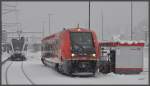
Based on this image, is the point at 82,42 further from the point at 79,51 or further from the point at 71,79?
the point at 71,79

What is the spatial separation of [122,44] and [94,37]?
7.74ft

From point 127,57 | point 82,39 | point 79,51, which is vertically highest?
point 82,39

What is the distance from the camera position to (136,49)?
31922mm

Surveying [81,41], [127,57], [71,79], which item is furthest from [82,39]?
[71,79]

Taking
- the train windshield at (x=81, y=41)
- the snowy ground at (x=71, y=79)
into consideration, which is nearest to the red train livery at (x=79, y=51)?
the train windshield at (x=81, y=41)

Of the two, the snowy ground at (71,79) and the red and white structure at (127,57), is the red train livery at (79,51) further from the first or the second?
the red and white structure at (127,57)

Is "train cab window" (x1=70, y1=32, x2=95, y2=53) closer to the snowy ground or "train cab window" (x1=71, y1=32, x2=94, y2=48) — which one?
"train cab window" (x1=71, y1=32, x2=94, y2=48)

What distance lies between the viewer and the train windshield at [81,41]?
2991cm

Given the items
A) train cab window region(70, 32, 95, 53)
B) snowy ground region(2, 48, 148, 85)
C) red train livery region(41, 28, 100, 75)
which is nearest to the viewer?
snowy ground region(2, 48, 148, 85)

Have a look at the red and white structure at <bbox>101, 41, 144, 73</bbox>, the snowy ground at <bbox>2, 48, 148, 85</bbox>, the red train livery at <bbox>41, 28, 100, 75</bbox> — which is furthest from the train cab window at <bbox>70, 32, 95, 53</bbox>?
the red and white structure at <bbox>101, 41, 144, 73</bbox>

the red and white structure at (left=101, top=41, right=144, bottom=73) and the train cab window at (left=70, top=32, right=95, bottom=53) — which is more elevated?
the train cab window at (left=70, top=32, right=95, bottom=53)

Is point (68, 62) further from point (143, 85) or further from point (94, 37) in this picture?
point (143, 85)

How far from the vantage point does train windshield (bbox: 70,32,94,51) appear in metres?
29.9

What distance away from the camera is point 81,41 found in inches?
1188
